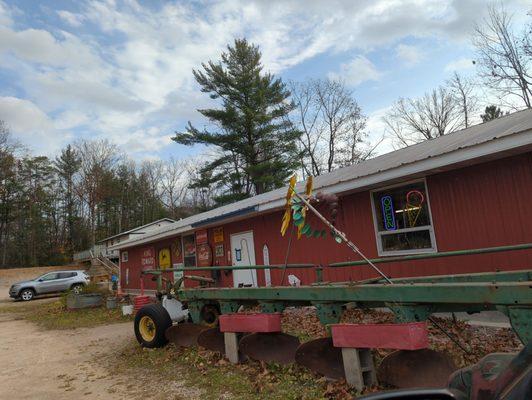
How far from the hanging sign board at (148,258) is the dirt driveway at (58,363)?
25.9 ft

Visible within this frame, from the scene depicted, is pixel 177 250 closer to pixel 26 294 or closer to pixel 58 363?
pixel 58 363

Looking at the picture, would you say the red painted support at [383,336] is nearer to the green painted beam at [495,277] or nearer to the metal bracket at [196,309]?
the green painted beam at [495,277]

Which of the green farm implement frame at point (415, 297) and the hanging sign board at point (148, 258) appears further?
the hanging sign board at point (148, 258)

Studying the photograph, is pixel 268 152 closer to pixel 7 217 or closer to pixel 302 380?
pixel 302 380

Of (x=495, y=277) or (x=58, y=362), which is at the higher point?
(x=495, y=277)

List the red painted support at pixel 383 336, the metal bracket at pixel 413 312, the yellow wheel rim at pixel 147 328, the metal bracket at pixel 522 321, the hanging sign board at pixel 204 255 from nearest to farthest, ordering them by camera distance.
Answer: the metal bracket at pixel 522 321 → the red painted support at pixel 383 336 → the metal bracket at pixel 413 312 → the yellow wheel rim at pixel 147 328 → the hanging sign board at pixel 204 255

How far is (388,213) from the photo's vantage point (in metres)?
9.15

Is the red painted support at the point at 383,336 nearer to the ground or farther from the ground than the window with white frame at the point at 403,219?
nearer to the ground

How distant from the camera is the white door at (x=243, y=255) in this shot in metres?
13.4

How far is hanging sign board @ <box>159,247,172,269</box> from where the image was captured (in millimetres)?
19084

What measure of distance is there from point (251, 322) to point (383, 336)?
6.95 feet

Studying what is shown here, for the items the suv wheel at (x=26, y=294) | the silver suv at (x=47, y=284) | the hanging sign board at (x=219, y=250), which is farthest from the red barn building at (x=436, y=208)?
the suv wheel at (x=26, y=294)

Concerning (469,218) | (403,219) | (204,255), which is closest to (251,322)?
(403,219)

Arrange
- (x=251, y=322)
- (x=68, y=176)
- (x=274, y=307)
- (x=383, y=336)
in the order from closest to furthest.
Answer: (x=383, y=336) → (x=274, y=307) → (x=251, y=322) → (x=68, y=176)
